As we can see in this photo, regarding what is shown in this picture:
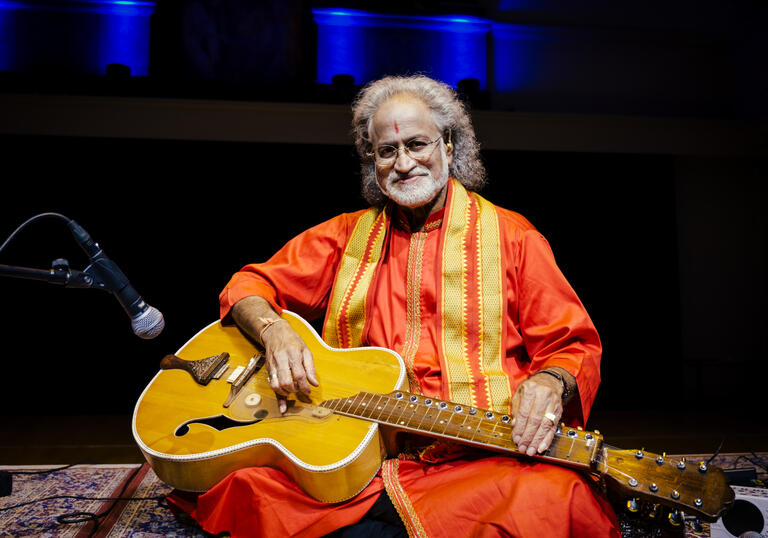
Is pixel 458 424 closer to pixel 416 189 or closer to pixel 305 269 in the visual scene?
pixel 416 189

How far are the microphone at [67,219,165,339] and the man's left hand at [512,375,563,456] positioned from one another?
91 centimetres

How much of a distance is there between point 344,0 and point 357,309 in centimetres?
390

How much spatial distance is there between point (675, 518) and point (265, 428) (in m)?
1.00

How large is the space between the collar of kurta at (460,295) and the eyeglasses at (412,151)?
171 mm

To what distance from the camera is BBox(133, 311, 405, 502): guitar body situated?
1447mm

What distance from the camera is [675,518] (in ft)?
3.99

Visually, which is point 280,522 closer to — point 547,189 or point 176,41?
point 547,189

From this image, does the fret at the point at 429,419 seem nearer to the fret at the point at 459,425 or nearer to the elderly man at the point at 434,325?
the fret at the point at 459,425

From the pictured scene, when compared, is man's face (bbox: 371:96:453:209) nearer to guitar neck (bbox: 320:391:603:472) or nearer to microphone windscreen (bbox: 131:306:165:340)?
guitar neck (bbox: 320:391:603:472)

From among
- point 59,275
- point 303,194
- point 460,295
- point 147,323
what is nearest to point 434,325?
point 460,295

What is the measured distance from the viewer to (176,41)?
15.9 feet

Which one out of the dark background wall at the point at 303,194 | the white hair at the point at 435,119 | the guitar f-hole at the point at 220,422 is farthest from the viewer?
the dark background wall at the point at 303,194

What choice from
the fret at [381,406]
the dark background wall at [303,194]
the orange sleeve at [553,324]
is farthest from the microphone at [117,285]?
the dark background wall at [303,194]

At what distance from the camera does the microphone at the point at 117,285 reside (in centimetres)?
145
